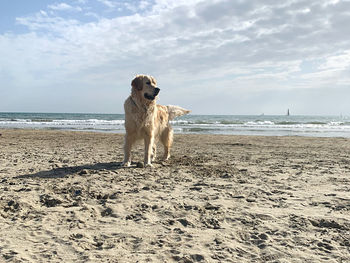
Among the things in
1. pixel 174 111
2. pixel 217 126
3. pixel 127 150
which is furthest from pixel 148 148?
pixel 217 126

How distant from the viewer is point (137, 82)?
5.76 m

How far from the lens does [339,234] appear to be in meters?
2.65

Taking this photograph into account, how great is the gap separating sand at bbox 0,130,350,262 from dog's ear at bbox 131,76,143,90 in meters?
1.70

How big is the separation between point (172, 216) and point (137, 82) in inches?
133

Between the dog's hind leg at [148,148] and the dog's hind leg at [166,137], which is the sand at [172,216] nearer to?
the dog's hind leg at [148,148]

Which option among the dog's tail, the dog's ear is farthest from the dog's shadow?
the dog's tail

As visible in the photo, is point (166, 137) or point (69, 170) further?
point (166, 137)

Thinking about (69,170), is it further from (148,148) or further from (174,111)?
(174,111)

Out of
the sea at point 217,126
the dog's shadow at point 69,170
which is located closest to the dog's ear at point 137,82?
the dog's shadow at point 69,170

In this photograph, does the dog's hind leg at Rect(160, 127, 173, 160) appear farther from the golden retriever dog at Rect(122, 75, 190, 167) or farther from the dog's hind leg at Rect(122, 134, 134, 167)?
the dog's hind leg at Rect(122, 134, 134, 167)

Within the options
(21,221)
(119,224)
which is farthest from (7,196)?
(119,224)

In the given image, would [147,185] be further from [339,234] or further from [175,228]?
[339,234]

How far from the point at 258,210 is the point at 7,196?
3.08 metres

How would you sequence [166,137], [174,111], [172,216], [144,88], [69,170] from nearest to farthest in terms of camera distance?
[172,216], [69,170], [144,88], [166,137], [174,111]
